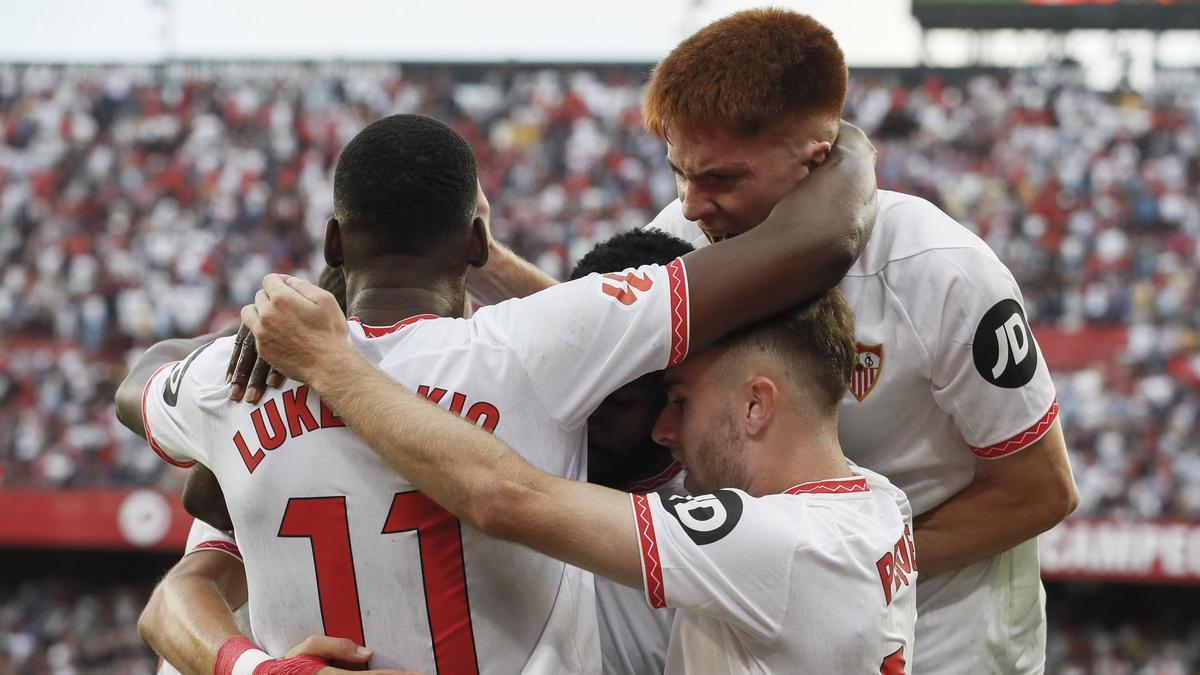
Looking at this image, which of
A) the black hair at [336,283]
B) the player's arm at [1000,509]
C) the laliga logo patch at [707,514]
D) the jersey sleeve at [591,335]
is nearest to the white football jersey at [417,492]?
the jersey sleeve at [591,335]

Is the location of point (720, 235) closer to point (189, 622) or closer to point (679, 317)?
point (679, 317)

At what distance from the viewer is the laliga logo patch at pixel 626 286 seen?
2650 millimetres

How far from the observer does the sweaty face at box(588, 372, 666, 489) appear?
303 centimetres

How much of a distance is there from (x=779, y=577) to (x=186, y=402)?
1.34 metres

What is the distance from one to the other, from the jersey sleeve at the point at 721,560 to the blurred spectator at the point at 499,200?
15.2 m

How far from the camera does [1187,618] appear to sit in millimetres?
17953

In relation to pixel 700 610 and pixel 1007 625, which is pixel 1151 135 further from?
pixel 700 610

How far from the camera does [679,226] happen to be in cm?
391

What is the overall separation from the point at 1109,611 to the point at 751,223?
1699 cm

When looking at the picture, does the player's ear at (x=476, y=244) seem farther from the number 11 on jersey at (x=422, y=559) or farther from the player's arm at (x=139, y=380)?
the player's arm at (x=139, y=380)

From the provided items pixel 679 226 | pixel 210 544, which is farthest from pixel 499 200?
pixel 210 544

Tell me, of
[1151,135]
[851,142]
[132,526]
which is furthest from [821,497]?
[1151,135]

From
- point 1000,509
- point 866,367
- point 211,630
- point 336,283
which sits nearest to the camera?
point 211,630

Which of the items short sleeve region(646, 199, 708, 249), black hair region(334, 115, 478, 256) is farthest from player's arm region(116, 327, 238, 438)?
short sleeve region(646, 199, 708, 249)
